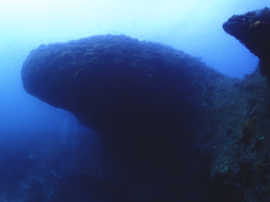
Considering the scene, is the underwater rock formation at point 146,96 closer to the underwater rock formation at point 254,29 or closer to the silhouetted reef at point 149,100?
the silhouetted reef at point 149,100

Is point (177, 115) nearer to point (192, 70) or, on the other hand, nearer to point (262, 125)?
point (192, 70)

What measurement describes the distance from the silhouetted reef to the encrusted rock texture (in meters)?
0.04

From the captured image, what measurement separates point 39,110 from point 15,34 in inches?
1429

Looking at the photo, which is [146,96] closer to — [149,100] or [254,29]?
[149,100]

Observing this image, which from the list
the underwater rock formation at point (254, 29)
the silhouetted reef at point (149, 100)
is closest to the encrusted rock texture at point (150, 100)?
the silhouetted reef at point (149, 100)

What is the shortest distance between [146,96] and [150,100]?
0.28m

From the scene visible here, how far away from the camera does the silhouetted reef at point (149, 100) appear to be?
416 inches

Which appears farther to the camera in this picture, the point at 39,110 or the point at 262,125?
the point at 39,110

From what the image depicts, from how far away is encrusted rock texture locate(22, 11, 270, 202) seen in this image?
10.4m

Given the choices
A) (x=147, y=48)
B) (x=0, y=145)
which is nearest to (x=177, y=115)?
(x=147, y=48)

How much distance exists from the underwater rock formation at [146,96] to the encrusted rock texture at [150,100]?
1.8 inches

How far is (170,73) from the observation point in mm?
12164

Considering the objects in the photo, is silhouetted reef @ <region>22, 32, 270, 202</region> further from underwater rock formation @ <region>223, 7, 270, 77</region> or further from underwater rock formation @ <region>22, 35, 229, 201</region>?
underwater rock formation @ <region>223, 7, 270, 77</region>

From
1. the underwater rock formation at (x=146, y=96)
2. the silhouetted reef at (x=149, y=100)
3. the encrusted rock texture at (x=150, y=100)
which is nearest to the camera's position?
the encrusted rock texture at (x=150, y=100)
